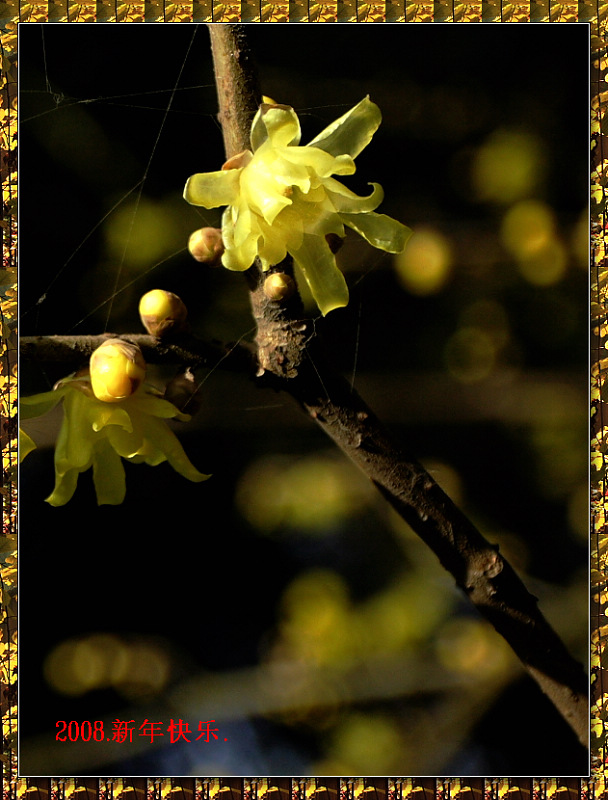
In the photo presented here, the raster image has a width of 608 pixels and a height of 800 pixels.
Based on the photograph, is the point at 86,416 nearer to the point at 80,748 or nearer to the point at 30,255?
the point at 30,255

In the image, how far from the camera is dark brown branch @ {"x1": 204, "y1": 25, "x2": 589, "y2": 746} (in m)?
0.69

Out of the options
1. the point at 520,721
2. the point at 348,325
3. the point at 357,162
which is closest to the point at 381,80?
the point at 357,162

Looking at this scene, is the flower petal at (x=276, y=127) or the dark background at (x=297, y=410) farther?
the dark background at (x=297, y=410)

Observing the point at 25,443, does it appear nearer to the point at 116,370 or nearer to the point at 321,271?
the point at 116,370

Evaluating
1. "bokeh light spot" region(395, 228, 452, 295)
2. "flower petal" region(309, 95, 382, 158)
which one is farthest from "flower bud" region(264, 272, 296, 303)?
"bokeh light spot" region(395, 228, 452, 295)

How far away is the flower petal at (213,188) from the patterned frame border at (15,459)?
0.26 meters

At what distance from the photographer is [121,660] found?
0.86 meters

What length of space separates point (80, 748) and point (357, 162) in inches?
28.0

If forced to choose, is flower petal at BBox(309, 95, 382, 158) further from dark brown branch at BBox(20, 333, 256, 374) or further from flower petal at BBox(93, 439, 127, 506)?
flower petal at BBox(93, 439, 127, 506)

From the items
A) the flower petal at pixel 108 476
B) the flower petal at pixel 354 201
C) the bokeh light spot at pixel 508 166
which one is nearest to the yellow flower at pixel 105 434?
the flower petal at pixel 108 476

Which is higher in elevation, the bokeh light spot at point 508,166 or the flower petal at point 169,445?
the bokeh light spot at point 508,166

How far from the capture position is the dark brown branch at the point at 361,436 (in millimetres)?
685

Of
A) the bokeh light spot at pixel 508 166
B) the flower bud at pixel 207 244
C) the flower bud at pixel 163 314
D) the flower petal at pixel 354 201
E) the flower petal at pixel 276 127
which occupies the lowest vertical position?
the flower bud at pixel 163 314

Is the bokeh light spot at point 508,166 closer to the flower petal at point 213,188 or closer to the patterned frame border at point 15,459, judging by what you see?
the patterned frame border at point 15,459
